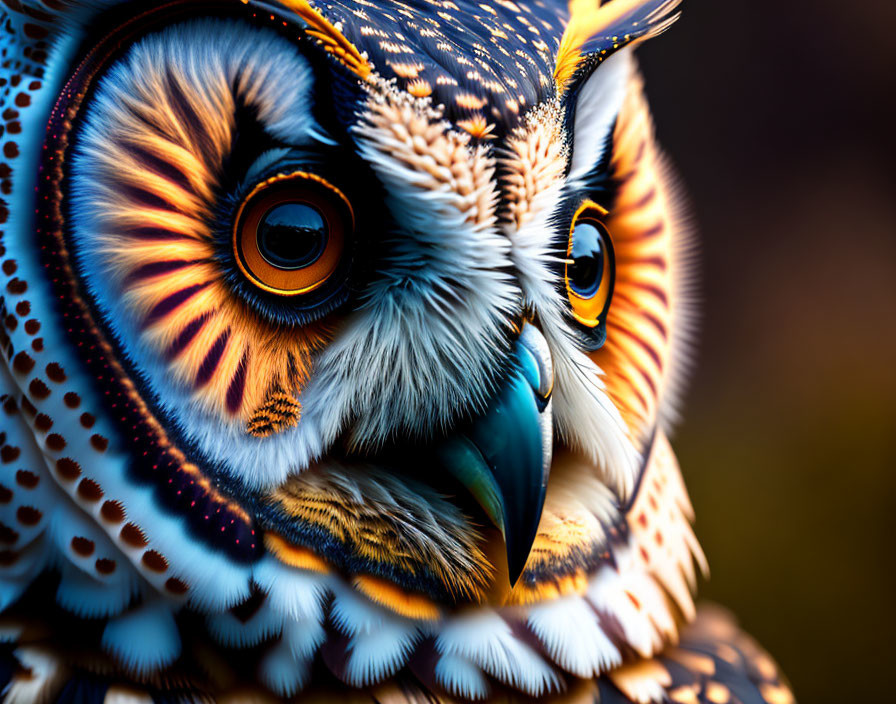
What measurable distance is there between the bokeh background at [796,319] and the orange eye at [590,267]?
208cm

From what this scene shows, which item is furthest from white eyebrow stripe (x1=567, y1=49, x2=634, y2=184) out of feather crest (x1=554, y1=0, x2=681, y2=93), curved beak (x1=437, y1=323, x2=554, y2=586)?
curved beak (x1=437, y1=323, x2=554, y2=586)

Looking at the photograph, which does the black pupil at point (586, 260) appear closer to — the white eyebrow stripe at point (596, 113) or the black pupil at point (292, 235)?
the white eyebrow stripe at point (596, 113)

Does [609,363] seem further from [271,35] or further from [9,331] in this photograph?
[9,331]

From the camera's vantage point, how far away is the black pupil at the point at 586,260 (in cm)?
85

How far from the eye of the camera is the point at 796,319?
3420 millimetres

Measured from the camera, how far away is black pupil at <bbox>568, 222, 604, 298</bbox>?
0.85m

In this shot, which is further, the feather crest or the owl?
the feather crest

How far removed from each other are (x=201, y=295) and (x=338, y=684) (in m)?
0.38

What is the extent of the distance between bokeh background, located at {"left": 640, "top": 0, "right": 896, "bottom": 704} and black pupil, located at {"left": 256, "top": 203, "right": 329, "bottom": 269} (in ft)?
7.71

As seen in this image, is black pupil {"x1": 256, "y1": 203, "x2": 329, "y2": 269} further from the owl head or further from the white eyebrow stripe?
the white eyebrow stripe

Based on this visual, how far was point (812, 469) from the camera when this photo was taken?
2812mm

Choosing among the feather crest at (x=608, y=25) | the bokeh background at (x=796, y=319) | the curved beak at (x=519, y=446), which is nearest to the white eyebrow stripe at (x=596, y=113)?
the feather crest at (x=608, y=25)

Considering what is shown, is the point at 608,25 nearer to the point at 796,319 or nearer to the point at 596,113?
the point at 596,113

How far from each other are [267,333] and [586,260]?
34 cm
